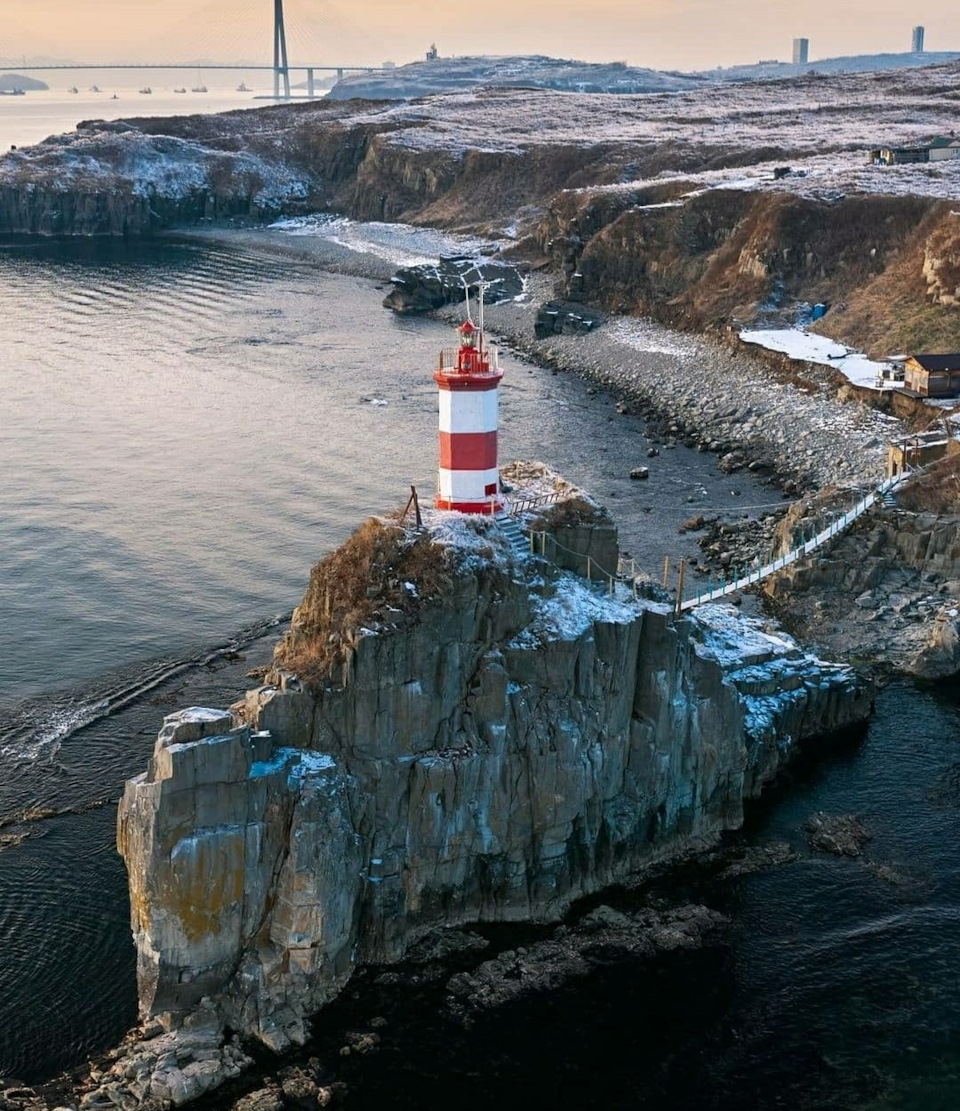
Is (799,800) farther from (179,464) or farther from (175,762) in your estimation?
(179,464)

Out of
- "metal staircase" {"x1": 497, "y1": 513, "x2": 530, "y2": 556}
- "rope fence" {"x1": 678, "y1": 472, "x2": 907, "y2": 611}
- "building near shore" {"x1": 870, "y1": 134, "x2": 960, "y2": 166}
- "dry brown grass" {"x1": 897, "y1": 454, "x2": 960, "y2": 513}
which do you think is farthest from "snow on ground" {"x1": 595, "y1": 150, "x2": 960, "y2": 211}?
"metal staircase" {"x1": 497, "y1": 513, "x2": 530, "y2": 556}

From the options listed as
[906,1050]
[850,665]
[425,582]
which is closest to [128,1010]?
[425,582]

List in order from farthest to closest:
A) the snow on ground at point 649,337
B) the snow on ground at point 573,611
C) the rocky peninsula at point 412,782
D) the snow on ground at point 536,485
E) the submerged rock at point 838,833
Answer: the snow on ground at point 649,337 < the snow on ground at point 536,485 < the submerged rock at point 838,833 < the snow on ground at point 573,611 < the rocky peninsula at point 412,782

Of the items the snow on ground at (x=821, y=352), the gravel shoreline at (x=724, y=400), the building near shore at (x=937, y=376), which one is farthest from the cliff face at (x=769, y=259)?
the building near shore at (x=937, y=376)

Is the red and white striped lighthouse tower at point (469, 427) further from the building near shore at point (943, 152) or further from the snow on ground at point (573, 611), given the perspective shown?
the building near shore at point (943, 152)

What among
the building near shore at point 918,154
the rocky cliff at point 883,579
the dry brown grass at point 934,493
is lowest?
the rocky cliff at point 883,579

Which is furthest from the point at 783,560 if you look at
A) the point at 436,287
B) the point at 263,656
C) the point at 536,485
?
the point at 436,287
